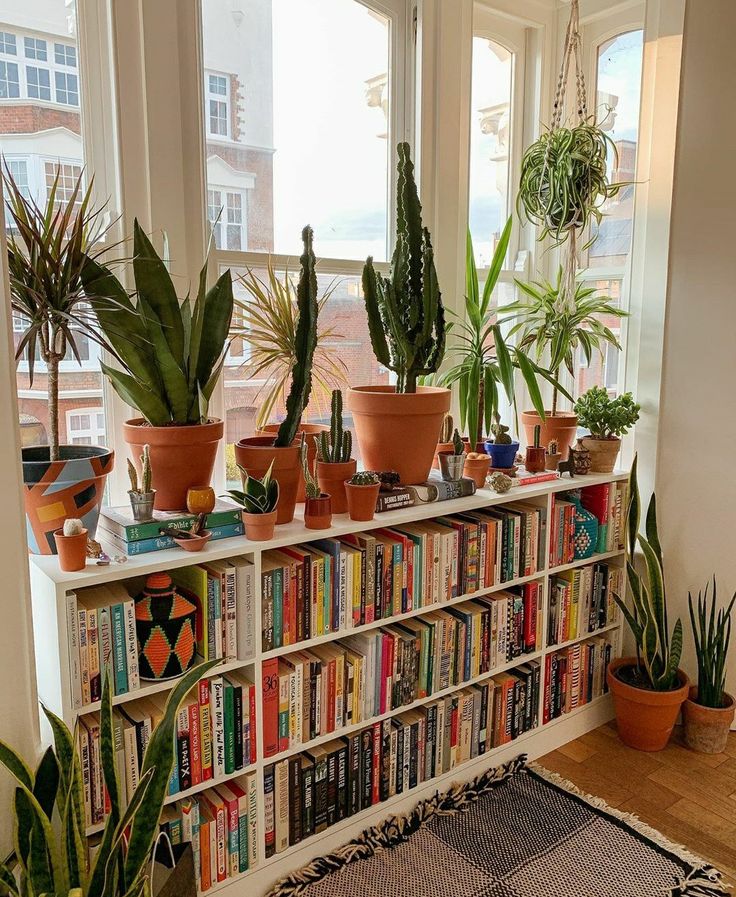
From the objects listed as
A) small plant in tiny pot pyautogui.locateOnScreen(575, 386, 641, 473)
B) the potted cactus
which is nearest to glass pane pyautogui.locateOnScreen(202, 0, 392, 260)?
the potted cactus

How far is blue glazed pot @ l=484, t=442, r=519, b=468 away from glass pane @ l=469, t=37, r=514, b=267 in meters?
0.75

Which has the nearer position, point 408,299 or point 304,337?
point 304,337

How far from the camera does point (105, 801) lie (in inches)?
61.6

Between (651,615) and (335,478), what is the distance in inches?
48.7

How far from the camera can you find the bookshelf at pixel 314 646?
4.92 ft

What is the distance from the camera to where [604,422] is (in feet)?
8.26

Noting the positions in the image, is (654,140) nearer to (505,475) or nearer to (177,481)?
(505,475)

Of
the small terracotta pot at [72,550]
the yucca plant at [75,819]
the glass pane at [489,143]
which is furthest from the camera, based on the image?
the glass pane at [489,143]

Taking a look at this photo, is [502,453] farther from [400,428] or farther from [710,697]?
[710,697]

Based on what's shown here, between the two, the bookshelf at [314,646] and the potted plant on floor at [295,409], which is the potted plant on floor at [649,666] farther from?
the potted plant on floor at [295,409]

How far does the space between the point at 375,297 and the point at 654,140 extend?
1177 millimetres

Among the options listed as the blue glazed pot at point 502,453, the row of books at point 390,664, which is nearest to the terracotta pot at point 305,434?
the row of books at point 390,664

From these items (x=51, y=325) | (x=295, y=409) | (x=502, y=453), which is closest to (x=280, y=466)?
(x=295, y=409)

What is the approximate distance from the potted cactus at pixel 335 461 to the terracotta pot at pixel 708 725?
1.42 meters
